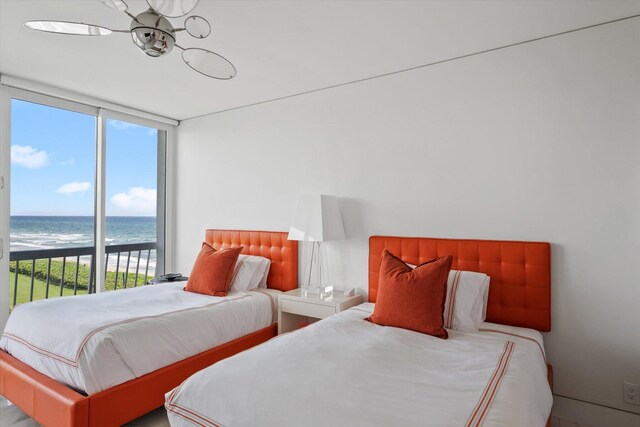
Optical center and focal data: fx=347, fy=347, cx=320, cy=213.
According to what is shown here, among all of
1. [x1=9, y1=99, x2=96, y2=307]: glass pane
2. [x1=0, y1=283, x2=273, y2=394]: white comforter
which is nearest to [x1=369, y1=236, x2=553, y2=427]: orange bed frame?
[x1=0, y1=283, x2=273, y2=394]: white comforter

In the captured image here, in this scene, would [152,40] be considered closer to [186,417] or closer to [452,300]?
[186,417]

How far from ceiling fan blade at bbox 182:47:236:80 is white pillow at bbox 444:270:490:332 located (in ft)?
6.38

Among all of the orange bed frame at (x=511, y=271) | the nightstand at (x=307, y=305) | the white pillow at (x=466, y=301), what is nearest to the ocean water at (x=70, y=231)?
the nightstand at (x=307, y=305)

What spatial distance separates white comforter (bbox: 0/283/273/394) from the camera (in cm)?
195

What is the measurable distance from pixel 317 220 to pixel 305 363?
1.50 metres

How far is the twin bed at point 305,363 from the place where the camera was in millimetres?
1270

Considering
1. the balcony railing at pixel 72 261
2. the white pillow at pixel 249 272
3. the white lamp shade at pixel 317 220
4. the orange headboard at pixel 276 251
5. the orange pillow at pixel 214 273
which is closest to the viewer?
the white lamp shade at pixel 317 220

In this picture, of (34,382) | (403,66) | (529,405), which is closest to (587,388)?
(529,405)

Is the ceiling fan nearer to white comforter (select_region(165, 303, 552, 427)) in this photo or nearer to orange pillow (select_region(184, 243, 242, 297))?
white comforter (select_region(165, 303, 552, 427))

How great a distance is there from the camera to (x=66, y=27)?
163 centimetres

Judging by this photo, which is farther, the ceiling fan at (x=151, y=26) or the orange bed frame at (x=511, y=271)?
the orange bed frame at (x=511, y=271)

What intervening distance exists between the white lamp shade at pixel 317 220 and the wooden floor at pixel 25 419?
1.62 m

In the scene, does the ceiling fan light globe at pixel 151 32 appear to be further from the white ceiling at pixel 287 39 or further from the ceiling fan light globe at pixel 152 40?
the white ceiling at pixel 287 39

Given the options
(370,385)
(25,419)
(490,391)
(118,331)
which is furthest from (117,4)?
(25,419)
